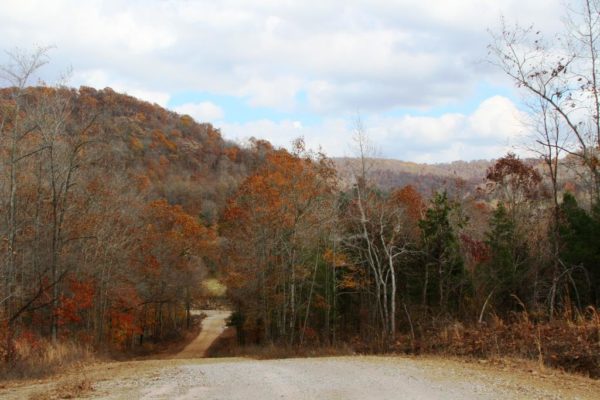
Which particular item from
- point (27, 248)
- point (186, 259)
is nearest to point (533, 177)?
point (186, 259)

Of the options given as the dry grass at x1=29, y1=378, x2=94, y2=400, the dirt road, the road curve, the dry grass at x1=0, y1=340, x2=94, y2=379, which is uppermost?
the dry grass at x1=29, y1=378, x2=94, y2=400

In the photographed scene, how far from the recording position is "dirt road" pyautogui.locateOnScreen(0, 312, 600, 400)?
29.1 feet

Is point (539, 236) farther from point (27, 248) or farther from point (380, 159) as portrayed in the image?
point (27, 248)

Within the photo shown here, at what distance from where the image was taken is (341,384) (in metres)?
9.84

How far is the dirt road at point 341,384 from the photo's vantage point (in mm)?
8883

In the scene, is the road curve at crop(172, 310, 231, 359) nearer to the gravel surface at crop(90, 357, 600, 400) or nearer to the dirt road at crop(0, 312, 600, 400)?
the dirt road at crop(0, 312, 600, 400)

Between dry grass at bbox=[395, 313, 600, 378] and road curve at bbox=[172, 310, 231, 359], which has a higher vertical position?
dry grass at bbox=[395, 313, 600, 378]

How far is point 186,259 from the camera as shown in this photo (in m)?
50.3

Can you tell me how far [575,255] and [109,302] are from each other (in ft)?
103

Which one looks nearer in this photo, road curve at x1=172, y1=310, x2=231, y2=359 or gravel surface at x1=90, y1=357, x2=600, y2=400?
gravel surface at x1=90, y1=357, x2=600, y2=400

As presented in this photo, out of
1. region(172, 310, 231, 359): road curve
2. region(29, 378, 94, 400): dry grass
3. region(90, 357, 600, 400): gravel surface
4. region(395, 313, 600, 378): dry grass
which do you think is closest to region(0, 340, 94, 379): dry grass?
region(90, 357, 600, 400): gravel surface

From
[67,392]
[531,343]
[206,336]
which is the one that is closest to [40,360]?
[67,392]

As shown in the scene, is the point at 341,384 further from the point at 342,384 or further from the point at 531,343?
the point at 531,343

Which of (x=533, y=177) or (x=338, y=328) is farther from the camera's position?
(x=338, y=328)
